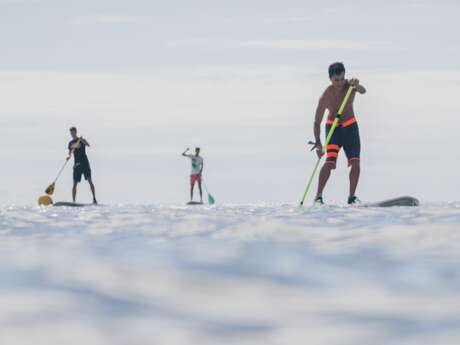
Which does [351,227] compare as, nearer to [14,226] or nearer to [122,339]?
[14,226]

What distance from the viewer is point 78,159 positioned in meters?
18.7

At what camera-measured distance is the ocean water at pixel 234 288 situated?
6.50ft

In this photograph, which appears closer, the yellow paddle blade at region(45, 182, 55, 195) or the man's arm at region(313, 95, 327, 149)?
the man's arm at region(313, 95, 327, 149)

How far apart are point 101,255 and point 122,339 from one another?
1436 mm

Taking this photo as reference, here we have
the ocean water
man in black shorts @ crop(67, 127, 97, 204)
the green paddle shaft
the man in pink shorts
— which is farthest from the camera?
the man in pink shorts

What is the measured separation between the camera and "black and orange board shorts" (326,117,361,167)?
11016mm

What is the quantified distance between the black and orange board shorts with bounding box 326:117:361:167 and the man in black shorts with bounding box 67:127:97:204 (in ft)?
27.9

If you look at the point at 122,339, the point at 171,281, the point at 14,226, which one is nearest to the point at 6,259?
the point at 171,281

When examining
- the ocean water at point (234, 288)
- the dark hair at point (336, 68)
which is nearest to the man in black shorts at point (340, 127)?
the dark hair at point (336, 68)

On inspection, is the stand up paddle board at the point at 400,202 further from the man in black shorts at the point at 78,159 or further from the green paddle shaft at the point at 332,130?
the man in black shorts at the point at 78,159

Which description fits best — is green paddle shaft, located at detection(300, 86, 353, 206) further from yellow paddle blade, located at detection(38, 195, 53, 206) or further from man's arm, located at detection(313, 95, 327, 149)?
yellow paddle blade, located at detection(38, 195, 53, 206)

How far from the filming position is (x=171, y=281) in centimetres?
265

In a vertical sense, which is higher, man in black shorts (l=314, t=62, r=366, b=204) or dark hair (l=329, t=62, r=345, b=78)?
dark hair (l=329, t=62, r=345, b=78)

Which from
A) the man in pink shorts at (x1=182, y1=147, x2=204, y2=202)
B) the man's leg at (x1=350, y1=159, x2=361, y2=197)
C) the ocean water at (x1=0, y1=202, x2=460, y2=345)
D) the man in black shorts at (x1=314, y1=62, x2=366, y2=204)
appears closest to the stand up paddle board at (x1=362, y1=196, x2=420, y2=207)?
the man in black shorts at (x1=314, y1=62, x2=366, y2=204)
